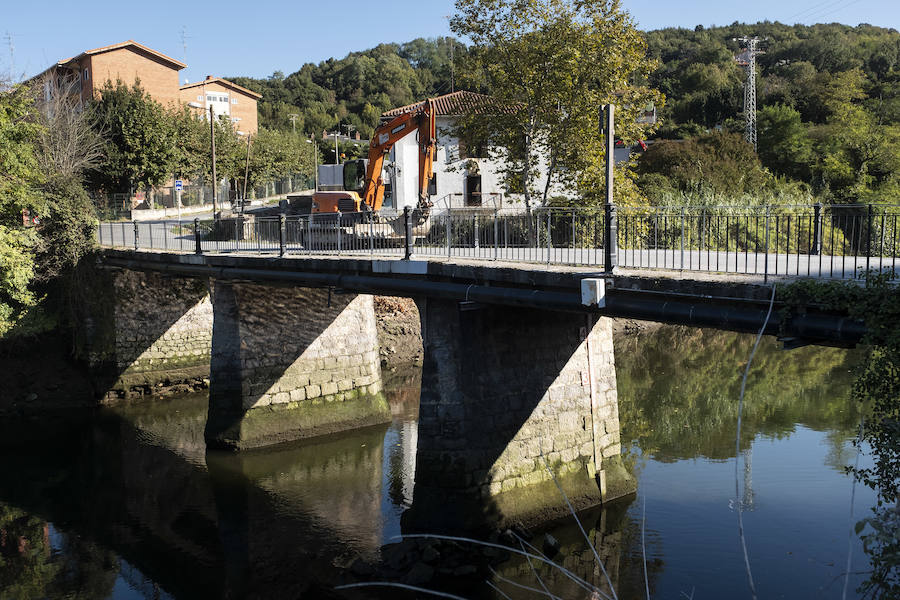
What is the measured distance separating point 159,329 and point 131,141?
18.3 metres

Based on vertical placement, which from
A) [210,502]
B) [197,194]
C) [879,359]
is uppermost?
[197,194]

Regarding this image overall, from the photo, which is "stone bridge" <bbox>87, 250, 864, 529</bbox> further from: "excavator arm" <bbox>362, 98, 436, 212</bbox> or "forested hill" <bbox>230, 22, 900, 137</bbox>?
"forested hill" <bbox>230, 22, 900, 137</bbox>

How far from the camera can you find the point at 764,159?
44.4 metres

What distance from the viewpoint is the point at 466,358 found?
12.3m

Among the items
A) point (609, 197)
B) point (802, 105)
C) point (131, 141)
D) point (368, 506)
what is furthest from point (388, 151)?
point (802, 105)

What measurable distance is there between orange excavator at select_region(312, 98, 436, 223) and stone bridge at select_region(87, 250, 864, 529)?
2477mm

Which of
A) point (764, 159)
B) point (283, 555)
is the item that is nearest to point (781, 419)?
point (283, 555)

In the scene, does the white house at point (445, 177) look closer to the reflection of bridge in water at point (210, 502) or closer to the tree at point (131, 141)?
the tree at point (131, 141)

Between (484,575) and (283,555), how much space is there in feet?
10.9

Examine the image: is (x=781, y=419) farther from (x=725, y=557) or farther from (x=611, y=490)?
(x=725, y=557)

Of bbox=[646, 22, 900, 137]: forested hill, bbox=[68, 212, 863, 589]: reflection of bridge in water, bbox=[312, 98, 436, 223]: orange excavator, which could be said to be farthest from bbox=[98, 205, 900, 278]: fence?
bbox=[646, 22, 900, 137]: forested hill

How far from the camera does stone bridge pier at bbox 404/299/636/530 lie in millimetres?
12258

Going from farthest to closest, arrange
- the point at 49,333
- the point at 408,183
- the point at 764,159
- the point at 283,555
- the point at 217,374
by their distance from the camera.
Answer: the point at 764,159, the point at 408,183, the point at 49,333, the point at 217,374, the point at 283,555

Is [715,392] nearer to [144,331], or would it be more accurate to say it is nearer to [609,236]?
[609,236]
